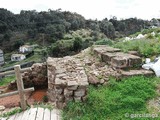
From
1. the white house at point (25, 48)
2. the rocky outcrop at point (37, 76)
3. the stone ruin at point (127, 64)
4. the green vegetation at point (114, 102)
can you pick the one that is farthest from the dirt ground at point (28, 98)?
the white house at point (25, 48)

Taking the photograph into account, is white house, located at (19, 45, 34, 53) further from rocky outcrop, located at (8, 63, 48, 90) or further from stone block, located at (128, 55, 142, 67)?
stone block, located at (128, 55, 142, 67)

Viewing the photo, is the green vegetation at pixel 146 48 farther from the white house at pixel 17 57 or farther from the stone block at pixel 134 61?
the white house at pixel 17 57

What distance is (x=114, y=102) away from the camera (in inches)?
154

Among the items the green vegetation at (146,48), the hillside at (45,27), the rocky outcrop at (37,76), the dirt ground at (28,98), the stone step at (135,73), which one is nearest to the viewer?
the stone step at (135,73)

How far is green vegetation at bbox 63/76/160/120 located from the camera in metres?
3.75

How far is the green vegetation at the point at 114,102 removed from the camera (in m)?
3.75

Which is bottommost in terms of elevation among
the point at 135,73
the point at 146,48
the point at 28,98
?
the point at 28,98

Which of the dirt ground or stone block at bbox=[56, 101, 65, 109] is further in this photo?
the dirt ground

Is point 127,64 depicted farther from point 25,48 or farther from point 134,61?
point 25,48

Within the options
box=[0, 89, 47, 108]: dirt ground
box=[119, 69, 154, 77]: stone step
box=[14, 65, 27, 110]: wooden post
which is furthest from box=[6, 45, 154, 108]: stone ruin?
box=[0, 89, 47, 108]: dirt ground

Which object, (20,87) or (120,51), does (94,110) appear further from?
(120,51)

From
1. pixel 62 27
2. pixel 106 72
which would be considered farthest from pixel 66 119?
pixel 62 27

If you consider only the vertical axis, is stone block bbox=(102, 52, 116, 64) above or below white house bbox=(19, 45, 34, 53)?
above

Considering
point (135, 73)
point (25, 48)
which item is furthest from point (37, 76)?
point (25, 48)
